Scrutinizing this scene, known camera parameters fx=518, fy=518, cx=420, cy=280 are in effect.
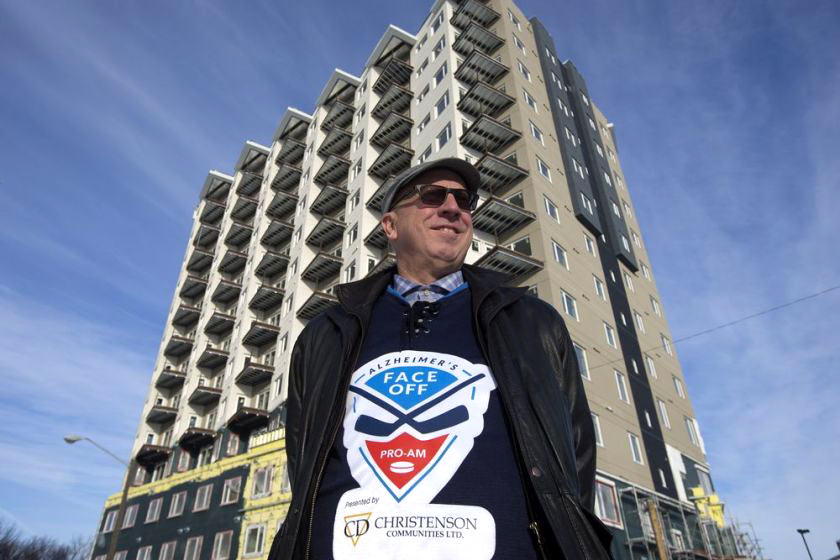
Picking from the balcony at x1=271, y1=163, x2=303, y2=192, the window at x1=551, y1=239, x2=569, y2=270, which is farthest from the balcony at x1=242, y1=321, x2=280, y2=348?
the window at x1=551, y1=239, x2=569, y2=270

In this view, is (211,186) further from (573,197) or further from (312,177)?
(573,197)

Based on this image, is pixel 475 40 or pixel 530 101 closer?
pixel 530 101

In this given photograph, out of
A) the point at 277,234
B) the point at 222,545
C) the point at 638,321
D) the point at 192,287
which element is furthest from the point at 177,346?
the point at 638,321

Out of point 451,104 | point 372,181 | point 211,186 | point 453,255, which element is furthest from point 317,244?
point 453,255

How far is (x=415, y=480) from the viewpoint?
2.02m

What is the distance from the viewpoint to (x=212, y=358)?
39.9 m

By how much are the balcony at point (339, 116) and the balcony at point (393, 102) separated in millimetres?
4259

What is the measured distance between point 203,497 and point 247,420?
16.0ft

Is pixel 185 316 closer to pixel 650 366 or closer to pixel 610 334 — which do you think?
pixel 610 334

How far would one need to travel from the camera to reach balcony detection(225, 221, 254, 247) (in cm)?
Answer: 4784

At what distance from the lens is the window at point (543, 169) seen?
30.4 metres

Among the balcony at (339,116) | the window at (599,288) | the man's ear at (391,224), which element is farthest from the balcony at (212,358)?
the man's ear at (391,224)

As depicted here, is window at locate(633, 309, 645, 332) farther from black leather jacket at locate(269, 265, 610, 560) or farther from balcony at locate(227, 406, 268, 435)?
black leather jacket at locate(269, 265, 610, 560)

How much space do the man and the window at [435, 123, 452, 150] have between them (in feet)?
94.4
